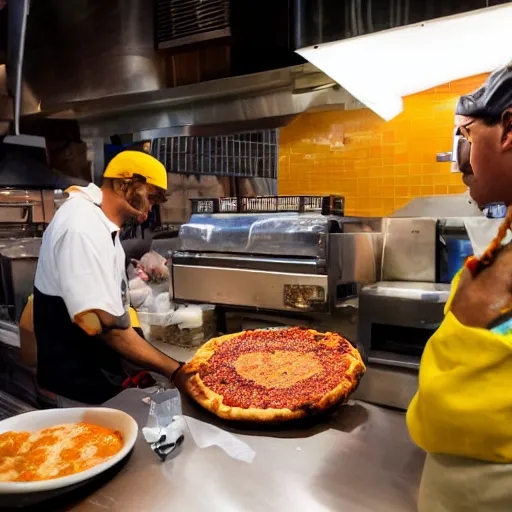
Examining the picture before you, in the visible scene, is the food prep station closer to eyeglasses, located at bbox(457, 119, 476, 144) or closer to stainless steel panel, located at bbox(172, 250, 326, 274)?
stainless steel panel, located at bbox(172, 250, 326, 274)

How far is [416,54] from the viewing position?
188 centimetres

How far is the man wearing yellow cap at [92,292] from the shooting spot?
6.30ft

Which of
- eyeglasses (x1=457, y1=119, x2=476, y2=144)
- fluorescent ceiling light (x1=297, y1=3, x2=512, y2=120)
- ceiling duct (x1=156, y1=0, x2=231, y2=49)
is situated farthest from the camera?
ceiling duct (x1=156, y1=0, x2=231, y2=49)

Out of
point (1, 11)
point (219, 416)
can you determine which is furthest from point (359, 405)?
point (1, 11)

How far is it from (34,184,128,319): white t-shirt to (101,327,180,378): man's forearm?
9cm

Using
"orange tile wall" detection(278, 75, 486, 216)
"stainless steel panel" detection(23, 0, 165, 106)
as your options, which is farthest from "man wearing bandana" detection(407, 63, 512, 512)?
"stainless steel panel" detection(23, 0, 165, 106)

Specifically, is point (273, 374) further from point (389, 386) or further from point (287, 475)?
point (389, 386)

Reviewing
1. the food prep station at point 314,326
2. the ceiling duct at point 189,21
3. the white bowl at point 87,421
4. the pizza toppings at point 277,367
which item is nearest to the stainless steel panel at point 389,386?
the food prep station at point 314,326

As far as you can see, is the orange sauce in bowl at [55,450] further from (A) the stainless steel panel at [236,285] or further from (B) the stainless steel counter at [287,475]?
(A) the stainless steel panel at [236,285]

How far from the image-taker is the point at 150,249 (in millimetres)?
3334

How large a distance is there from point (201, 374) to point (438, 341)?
1029 millimetres

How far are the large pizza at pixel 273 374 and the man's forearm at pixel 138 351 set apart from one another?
140mm

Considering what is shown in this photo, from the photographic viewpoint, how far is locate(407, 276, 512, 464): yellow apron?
0.72m

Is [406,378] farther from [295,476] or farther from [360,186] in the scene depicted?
[360,186]
